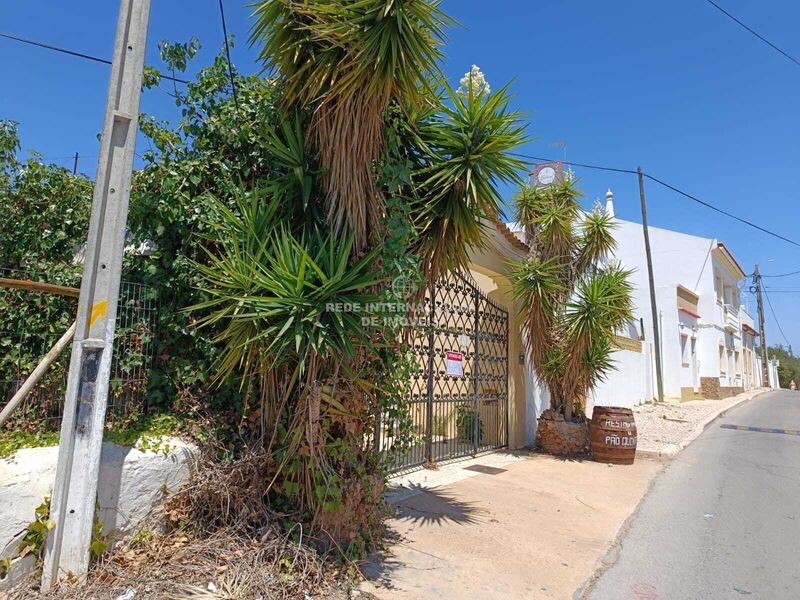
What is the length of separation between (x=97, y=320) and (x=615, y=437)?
26.8ft

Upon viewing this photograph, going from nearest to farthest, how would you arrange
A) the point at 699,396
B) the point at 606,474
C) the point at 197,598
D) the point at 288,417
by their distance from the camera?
the point at 197,598, the point at 288,417, the point at 606,474, the point at 699,396

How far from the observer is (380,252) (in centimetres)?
423

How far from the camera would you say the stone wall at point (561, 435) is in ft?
31.5

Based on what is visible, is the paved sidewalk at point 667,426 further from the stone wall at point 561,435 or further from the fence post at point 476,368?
the fence post at point 476,368

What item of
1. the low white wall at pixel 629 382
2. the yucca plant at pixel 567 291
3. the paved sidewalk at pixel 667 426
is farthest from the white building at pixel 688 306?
the yucca plant at pixel 567 291

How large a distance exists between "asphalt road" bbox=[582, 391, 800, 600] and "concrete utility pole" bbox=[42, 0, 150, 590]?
3.73 metres

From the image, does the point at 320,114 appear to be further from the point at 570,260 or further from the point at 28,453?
the point at 570,260

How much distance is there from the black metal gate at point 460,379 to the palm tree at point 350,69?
2986 mm

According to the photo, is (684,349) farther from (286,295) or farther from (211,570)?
(211,570)

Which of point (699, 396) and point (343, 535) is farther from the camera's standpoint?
point (699, 396)

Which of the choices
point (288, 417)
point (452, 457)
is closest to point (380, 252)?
point (288, 417)

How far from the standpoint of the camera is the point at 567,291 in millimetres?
9469

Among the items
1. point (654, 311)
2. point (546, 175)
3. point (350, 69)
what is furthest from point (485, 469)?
point (654, 311)

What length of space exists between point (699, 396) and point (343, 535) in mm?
30025
